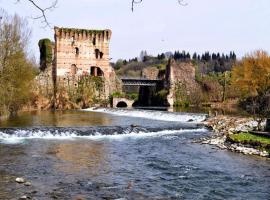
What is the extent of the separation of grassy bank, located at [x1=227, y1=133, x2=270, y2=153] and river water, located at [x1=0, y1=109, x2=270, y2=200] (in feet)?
5.70

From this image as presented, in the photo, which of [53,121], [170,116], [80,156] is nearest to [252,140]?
[80,156]

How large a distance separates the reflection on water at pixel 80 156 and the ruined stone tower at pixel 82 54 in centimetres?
4096

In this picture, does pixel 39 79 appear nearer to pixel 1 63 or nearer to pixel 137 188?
pixel 1 63

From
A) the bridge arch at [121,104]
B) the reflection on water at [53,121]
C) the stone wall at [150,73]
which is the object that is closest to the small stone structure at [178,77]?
the bridge arch at [121,104]

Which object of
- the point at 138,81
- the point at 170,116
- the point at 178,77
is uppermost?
the point at 178,77

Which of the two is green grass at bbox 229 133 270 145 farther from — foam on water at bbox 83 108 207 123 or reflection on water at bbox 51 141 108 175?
foam on water at bbox 83 108 207 123

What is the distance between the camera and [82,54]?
6531 centimetres

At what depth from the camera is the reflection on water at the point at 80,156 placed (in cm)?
1675

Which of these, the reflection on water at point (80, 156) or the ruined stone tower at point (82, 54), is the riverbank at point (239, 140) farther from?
the ruined stone tower at point (82, 54)

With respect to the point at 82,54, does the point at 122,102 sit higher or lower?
lower

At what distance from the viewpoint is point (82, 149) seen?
21812 mm

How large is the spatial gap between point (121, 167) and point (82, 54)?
163 feet

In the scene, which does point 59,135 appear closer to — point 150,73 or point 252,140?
point 252,140

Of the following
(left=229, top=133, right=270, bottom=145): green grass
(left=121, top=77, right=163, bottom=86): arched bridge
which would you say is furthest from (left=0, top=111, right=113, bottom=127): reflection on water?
(left=121, top=77, right=163, bottom=86): arched bridge
